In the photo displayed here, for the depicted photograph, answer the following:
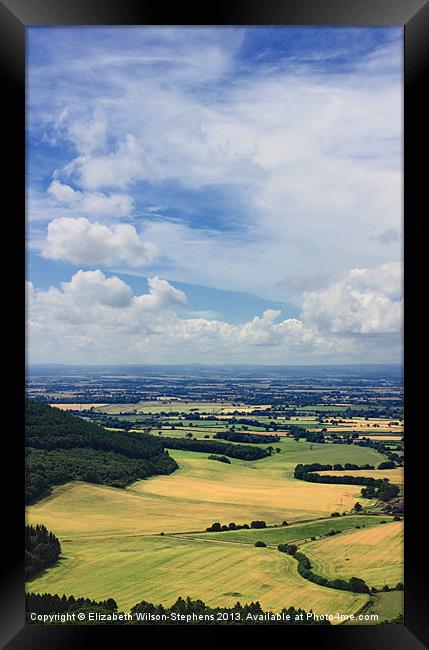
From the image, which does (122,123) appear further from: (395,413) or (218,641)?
(218,641)

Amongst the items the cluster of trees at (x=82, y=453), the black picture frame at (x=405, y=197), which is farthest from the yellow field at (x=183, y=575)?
the cluster of trees at (x=82, y=453)

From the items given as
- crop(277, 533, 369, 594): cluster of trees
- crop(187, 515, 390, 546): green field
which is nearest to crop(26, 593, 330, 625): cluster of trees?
crop(277, 533, 369, 594): cluster of trees

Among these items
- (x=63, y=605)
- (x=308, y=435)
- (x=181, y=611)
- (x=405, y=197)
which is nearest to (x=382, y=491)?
(x=308, y=435)

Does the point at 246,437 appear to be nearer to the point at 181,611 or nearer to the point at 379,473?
the point at 379,473

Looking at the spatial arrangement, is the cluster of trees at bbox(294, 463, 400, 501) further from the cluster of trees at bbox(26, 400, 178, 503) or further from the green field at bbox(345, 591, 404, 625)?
the cluster of trees at bbox(26, 400, 178, 503)

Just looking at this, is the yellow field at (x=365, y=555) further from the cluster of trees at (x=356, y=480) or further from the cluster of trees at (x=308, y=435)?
the cluster of trees at (x=308, y=435)

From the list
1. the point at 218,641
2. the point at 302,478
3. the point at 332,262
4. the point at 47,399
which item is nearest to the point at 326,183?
the point at 332,262
